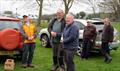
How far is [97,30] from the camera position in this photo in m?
15.3

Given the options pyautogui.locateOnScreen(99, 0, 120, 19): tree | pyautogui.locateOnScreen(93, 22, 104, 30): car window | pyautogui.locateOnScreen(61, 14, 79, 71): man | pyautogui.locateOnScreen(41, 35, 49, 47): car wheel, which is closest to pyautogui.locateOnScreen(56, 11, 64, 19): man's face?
pyautogui.locateOnScreen(61, 14, 79, 71): man

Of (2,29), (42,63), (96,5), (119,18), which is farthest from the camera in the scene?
(96,5)

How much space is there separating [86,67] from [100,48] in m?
2.13

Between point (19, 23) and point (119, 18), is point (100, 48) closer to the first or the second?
point (19, 23)

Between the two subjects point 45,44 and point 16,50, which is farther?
point 45,44

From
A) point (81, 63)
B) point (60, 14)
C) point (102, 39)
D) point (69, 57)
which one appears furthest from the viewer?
point (102, 39)

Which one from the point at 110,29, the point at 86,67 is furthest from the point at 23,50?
the point at 110,29

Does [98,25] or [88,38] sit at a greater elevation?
[98,25]

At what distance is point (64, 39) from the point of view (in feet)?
32.7

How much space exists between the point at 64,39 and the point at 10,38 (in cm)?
262

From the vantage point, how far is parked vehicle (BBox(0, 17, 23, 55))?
38.9ft

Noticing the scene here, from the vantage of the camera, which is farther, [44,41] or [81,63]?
[44,41]

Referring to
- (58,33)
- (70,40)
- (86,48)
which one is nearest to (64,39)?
(70,40)

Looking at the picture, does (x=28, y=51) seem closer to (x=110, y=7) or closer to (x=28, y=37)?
(x=28, y=37)
